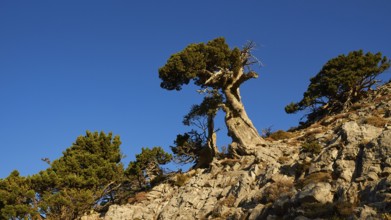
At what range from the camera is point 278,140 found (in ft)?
126

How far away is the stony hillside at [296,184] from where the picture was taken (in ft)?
58.8

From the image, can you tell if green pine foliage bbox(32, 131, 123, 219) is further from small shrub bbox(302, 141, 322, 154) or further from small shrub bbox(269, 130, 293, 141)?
small shrub bbox(302, 141, 322, 154)

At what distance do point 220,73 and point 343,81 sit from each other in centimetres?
1587

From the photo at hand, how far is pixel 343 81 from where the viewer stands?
4591 cm

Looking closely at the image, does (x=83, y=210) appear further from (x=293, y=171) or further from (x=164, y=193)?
(x=293, y=171)

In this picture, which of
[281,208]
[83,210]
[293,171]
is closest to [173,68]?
[83,210]

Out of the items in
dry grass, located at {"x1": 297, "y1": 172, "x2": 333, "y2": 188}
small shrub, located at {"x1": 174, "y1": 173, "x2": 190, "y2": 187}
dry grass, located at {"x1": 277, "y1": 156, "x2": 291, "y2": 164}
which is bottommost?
dry grass, located at {"x1": 297, "y1": 172, "x2": 333, "y2": 188}

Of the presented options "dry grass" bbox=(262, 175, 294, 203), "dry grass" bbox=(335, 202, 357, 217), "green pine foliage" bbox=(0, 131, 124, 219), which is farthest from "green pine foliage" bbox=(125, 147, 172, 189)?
"dry grass" bbox=(335, 202, 357, 217)

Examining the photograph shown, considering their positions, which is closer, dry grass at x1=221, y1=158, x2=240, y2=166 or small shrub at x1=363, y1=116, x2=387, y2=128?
small shrub at x1=363, y1=116, x2=387, y2=128

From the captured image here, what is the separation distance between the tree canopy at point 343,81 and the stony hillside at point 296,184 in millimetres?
9575

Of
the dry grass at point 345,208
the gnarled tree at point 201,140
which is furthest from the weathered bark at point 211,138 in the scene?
the dry grass at point 345,208

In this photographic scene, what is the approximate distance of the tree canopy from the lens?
Result: 1820 inches

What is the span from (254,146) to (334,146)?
12243 millimetres

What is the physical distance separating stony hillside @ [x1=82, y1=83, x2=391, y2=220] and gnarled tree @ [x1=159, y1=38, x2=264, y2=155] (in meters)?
3.82
